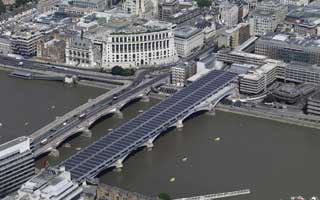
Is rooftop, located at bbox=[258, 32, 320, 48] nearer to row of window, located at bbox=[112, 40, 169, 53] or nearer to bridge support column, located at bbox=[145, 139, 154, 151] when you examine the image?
row of window, located at bbox=[112, 40, 169, 53]

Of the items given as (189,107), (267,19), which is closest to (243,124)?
(189,107)

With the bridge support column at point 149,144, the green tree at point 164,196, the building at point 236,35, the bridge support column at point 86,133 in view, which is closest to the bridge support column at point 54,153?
the bridge support column at point 86,133

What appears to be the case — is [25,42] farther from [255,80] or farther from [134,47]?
[255,80]

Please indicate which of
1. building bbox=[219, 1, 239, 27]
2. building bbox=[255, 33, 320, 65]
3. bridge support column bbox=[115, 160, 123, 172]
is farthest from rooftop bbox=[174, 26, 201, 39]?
bridge support column bbox=[115, 160, 123, 172]

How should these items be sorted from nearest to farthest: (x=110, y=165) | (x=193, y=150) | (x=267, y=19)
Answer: (x=110, y=165) → (x=193, y=150) → (x=267, y=19)

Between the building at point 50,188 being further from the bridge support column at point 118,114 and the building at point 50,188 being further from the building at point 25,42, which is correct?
the building at point 25,42

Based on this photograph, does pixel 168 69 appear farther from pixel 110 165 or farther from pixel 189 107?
pixel 110 165
